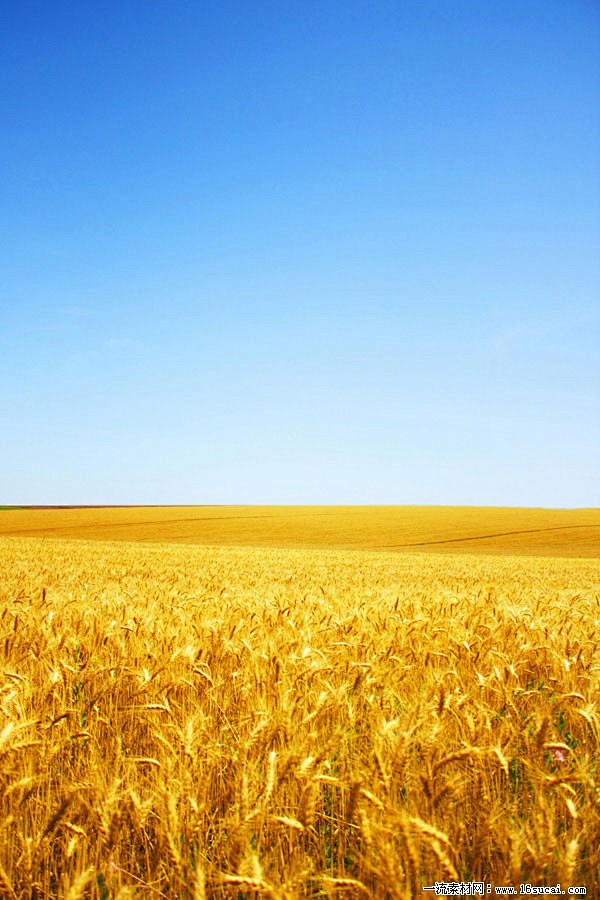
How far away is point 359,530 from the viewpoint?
41156 millimetres

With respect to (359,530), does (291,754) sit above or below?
above

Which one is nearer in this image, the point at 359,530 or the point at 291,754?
the point at 291,754

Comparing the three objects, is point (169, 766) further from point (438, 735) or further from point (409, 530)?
point (409, 530)

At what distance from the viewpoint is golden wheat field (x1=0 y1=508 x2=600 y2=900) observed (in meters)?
1.47

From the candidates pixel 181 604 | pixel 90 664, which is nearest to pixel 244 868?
pixel 90 664

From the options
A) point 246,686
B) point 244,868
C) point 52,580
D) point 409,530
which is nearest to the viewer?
point 244,868

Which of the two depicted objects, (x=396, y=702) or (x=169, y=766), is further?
(x=396, y=702)

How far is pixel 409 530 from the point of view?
4091cm

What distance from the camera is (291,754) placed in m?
1.84

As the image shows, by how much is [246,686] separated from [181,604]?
2813 millimetres

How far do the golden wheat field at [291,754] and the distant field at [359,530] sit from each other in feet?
92.4

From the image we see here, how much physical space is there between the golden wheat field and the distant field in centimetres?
2816

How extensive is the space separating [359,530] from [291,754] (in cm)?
3985

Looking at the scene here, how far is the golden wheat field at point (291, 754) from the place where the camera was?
147 cm
